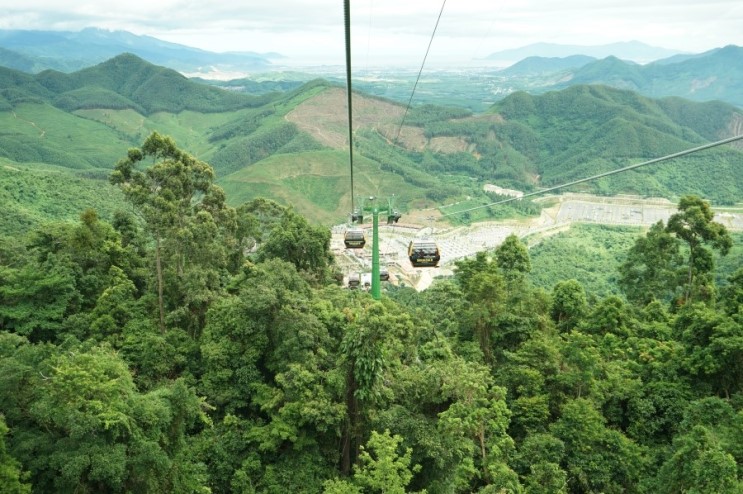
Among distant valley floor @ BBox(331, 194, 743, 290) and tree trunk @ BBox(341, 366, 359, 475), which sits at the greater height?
tree trunk @ BBox(341, 366, 359, 475)

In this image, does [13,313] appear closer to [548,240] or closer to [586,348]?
[586,348]

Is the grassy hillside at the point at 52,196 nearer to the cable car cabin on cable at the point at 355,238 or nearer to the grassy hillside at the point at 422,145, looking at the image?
the grassy hillside at the point at 422,145

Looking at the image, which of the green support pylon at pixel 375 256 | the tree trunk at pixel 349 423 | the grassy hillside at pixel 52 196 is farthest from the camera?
the grassy hillside at pixel 52 196

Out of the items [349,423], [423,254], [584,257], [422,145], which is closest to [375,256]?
[423,254]

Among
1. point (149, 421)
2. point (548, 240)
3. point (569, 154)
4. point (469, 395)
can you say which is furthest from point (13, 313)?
point (569, 154)

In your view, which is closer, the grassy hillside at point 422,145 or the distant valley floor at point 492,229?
the distant valley floor at point 492,229

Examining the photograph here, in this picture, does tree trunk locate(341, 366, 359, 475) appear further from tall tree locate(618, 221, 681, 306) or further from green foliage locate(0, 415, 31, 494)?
tall tree locate(618, 221, 681, 306)

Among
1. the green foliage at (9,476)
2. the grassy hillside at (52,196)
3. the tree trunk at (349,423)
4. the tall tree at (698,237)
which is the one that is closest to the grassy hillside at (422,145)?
the grassy hillside at (52,196)

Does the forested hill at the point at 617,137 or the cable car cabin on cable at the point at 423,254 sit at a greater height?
the forested hill at the point at 617,137

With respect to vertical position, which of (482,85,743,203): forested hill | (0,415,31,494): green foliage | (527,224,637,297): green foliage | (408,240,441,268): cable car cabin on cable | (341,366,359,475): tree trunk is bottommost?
(527,224,637,297): green foliage

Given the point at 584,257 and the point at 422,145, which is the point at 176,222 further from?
the point at 422,145

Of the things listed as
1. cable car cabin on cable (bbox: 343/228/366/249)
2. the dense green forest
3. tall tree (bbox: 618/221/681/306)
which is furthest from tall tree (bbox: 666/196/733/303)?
cable car cabin on cable (bbox: 343/228/366/249)
